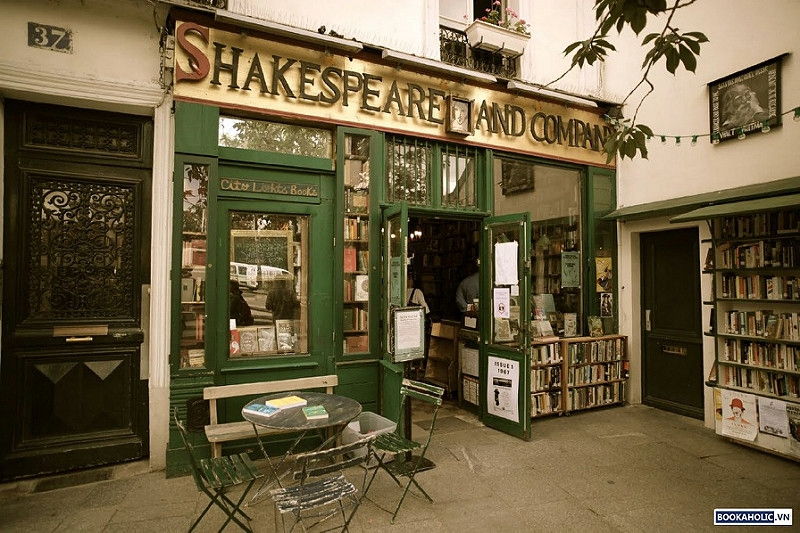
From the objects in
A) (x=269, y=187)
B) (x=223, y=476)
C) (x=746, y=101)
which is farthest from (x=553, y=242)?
(x=223, y=476)

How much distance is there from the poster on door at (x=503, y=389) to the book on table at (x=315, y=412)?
2531 mm

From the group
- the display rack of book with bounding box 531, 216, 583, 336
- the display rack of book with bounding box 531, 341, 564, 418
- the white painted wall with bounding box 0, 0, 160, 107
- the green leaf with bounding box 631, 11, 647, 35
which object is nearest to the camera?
the green leaf with bounding box 631, 11, 647, 35

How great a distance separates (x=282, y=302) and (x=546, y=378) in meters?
3.56

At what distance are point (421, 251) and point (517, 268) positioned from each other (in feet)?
15.2

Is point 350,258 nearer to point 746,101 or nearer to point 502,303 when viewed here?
point 502,303

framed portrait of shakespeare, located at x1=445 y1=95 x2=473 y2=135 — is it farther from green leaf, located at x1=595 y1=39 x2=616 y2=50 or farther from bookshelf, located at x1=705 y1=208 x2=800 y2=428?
bookshelf, located at x1=705 y1=208 x2=800 y2=428

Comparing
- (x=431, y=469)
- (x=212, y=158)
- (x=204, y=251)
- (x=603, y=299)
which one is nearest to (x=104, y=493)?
(x=204, y=251)

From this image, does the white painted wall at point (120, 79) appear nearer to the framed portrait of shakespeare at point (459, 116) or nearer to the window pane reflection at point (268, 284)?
the window pane reflection at point (268, 284)

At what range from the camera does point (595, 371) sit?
21.2 ft

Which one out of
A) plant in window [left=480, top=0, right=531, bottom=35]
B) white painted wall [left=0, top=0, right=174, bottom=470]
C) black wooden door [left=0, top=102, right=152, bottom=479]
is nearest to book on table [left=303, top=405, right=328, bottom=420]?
white painted wall [left=0, top=0, right=174, bottom=470]

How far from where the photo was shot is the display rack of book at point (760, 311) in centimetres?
468

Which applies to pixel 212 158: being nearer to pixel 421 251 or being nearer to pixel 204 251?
pixel 204 251

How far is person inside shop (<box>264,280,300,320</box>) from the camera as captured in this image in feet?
16.2

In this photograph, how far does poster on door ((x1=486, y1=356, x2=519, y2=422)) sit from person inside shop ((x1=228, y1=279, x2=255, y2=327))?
9.50ft
